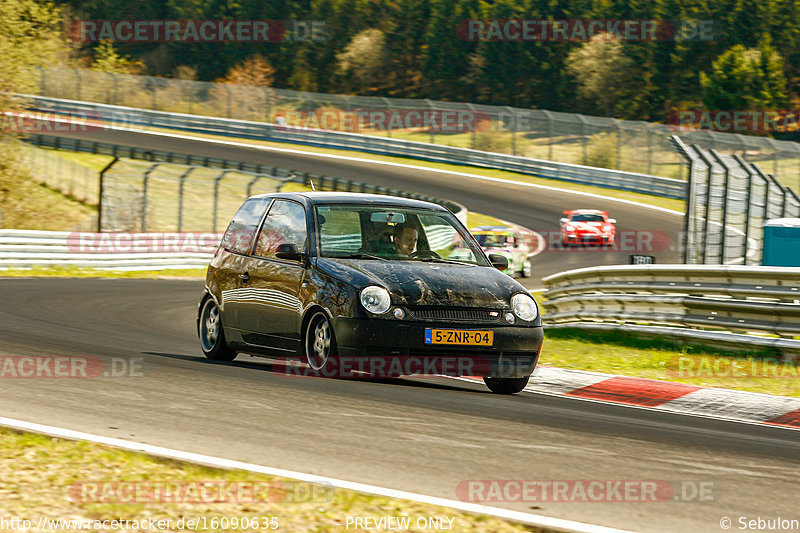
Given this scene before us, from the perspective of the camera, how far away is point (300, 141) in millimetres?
56125

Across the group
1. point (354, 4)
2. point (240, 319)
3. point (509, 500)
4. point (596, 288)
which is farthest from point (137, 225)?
point (354, 4)

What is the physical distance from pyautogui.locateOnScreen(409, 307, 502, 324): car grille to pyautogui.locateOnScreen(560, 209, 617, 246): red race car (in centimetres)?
2831

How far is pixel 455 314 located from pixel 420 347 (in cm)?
38

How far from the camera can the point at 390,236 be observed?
31.2ft

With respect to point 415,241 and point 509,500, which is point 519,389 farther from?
point 509,500

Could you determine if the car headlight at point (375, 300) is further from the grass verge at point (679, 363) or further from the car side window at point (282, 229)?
the grass verge at point (679, 363)

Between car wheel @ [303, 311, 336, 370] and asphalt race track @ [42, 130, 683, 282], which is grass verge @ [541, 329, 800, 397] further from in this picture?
asphalt race track @ [42, 130, 683, 282]

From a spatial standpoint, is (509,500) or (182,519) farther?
(509,500)

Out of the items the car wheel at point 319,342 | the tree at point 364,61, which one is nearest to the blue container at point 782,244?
the car wheel at point 319,342

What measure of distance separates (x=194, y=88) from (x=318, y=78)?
29720mm

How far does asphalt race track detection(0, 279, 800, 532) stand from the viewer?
5.45m

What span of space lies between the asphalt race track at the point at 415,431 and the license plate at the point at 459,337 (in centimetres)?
41

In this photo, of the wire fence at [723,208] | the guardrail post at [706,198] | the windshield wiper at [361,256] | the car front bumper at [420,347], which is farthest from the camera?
the wire fence at [723,208]

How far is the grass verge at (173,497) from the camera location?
4559mm
